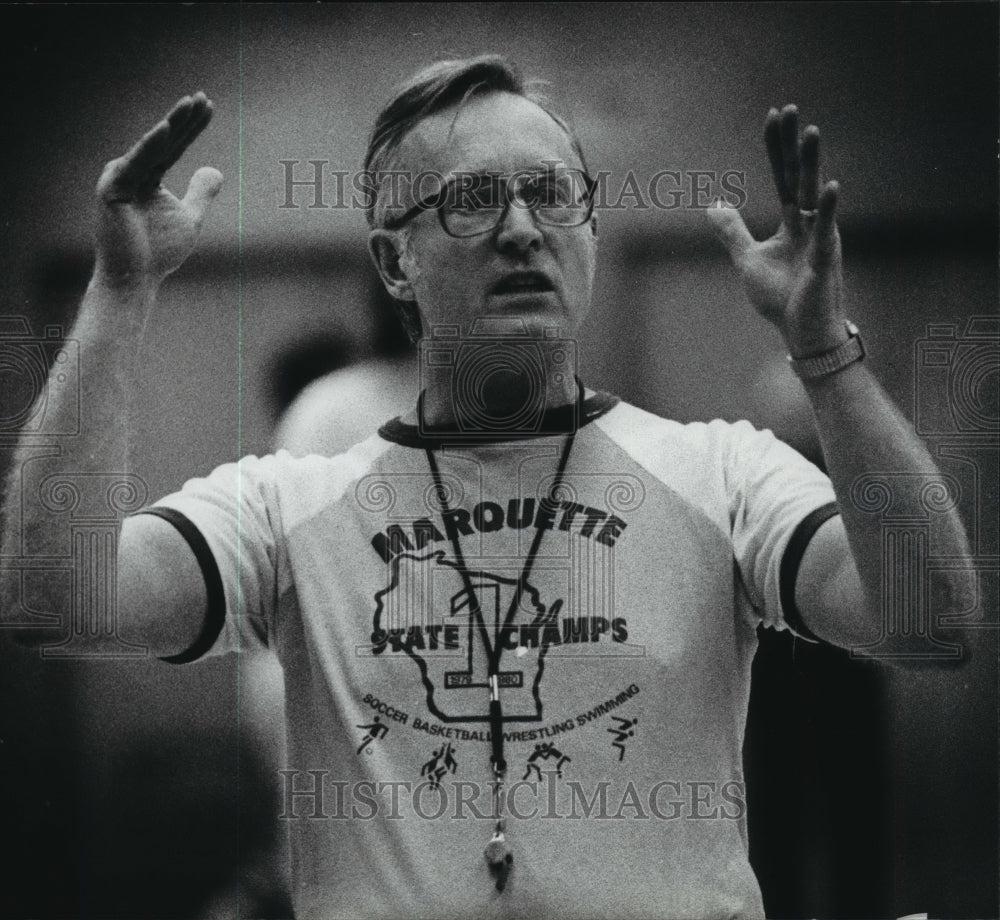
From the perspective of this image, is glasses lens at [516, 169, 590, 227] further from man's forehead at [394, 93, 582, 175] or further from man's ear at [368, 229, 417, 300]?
man's ear at [368, 229, 417, 300]

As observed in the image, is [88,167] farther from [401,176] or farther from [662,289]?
[662,289]

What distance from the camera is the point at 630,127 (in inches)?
117

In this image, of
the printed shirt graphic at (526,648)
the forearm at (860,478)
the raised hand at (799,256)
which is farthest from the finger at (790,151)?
the printed shirt graphic at (526,648)

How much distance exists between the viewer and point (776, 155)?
2838mm

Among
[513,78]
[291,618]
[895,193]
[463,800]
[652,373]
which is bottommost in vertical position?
[463,800]

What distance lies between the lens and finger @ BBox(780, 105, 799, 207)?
9.29 feet

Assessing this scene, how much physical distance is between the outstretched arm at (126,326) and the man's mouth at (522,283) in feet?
2.17

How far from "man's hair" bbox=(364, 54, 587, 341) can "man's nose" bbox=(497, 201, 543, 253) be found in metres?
0.19

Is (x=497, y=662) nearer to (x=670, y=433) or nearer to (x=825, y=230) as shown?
(x=670, y=433)

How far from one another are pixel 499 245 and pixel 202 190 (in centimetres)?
66

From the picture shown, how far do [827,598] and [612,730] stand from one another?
1.68ft

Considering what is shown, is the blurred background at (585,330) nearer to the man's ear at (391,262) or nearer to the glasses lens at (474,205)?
the man's ear at (391,262)

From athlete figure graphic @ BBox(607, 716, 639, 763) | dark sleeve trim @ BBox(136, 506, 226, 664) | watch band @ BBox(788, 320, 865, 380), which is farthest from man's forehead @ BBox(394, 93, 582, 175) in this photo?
athlete figure graphic @ BBox(607, 716, 639, 763)

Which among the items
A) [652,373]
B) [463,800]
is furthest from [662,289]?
[463,800]
